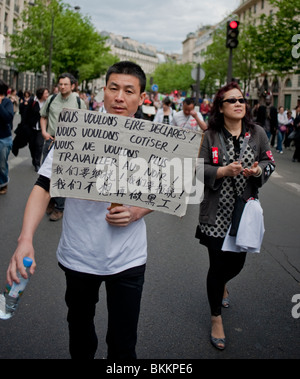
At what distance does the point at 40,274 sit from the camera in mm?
4676

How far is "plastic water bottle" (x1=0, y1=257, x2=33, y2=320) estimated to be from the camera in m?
2.08

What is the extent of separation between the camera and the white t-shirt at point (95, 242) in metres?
2.29

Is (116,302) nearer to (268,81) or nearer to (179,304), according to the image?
(179,304)

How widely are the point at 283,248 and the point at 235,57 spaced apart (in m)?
48.2

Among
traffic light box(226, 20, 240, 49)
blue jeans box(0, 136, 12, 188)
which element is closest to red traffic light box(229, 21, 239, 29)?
traffic light box(226, 20, 240, 49)

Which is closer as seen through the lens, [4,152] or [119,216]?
[119,216]

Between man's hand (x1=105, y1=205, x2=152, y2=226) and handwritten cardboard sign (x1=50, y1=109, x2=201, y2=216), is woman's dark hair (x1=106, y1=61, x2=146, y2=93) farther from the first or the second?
man's hand (x1=105, y1=205, x2=152, y2=226)

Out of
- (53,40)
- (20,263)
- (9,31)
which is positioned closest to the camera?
(20,263)

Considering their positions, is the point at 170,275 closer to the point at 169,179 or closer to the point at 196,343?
the point at 196,343

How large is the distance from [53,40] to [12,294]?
4321 centimetres

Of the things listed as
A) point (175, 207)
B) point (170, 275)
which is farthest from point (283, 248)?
point (175, 207)

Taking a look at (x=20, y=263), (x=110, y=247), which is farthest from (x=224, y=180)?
(x=20, y=263)

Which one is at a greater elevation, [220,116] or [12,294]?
[220,116]

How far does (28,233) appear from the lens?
2.17 m
